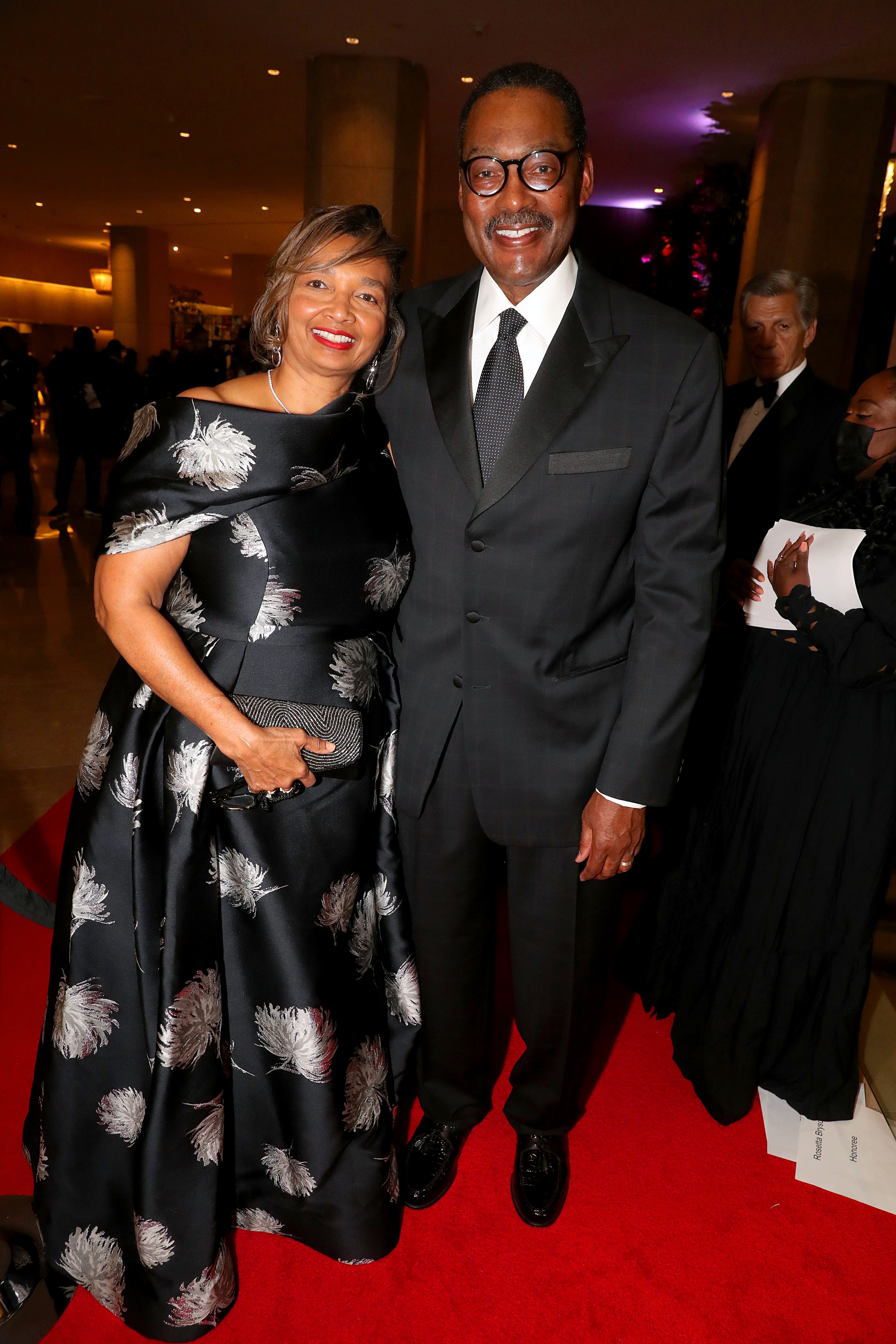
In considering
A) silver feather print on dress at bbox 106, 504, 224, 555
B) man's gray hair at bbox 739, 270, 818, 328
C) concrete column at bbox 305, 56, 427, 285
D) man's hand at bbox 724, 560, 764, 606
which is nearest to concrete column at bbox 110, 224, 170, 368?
concrete column at bbox 305, 56, 427, 285

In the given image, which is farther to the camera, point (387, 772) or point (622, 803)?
point (387, 772)

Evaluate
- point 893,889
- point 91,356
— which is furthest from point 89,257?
point 893,889

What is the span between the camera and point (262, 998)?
1.55 meters

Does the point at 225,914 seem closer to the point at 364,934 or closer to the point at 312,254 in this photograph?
the point at 364,934

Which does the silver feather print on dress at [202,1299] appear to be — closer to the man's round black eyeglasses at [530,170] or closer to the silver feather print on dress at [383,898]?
the silver feather print on dress at [383,898]

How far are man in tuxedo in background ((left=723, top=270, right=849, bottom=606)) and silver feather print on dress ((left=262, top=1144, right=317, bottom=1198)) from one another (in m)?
1.58

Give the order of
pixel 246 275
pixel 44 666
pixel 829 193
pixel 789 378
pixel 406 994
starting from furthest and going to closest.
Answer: pixel 246 275
pixel 829 193
pixel 44 666
pixel 789 378
pixel 406 994

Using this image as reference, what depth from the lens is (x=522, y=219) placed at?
1422mm

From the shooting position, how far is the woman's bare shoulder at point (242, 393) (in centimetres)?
140

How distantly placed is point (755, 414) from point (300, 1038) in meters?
2.34

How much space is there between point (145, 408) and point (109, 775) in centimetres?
59

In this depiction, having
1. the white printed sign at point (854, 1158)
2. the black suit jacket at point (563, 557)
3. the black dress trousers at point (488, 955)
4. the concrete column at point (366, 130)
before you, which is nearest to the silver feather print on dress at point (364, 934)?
the black dress trousers at point (488, 955)

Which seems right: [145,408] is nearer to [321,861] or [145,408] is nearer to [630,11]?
[321,861]

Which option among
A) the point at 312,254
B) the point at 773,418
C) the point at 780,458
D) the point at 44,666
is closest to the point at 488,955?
the point at 312,254
